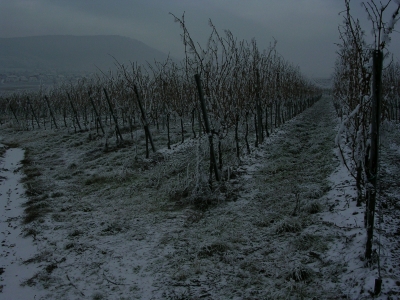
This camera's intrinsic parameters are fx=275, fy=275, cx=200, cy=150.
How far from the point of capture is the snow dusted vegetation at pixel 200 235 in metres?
3.29

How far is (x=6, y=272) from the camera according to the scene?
4000 mm

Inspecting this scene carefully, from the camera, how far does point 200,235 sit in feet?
15.3

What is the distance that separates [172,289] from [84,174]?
706cm

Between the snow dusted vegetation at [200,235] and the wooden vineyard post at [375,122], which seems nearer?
the wooden vineyard post at [375,122]

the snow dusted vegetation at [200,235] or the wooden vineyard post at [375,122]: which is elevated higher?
the wooden vineyard post at [375,122]

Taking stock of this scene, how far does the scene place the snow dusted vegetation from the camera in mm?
3287

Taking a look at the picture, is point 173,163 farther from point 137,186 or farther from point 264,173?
point 264,173

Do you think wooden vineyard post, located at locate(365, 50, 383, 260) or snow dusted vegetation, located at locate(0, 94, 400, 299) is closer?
wooden vineyard post, located at locate(365, 50, 383, 260)

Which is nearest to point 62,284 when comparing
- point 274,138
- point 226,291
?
point 226,291

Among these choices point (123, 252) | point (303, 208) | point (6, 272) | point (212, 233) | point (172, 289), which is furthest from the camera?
point (303, 208)

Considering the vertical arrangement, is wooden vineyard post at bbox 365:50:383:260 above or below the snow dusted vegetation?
above

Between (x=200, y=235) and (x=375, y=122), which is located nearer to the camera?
(x=375, y=122)

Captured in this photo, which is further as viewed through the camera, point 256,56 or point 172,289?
point 256,56

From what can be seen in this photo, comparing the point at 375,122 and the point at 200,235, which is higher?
the point at 375,122
